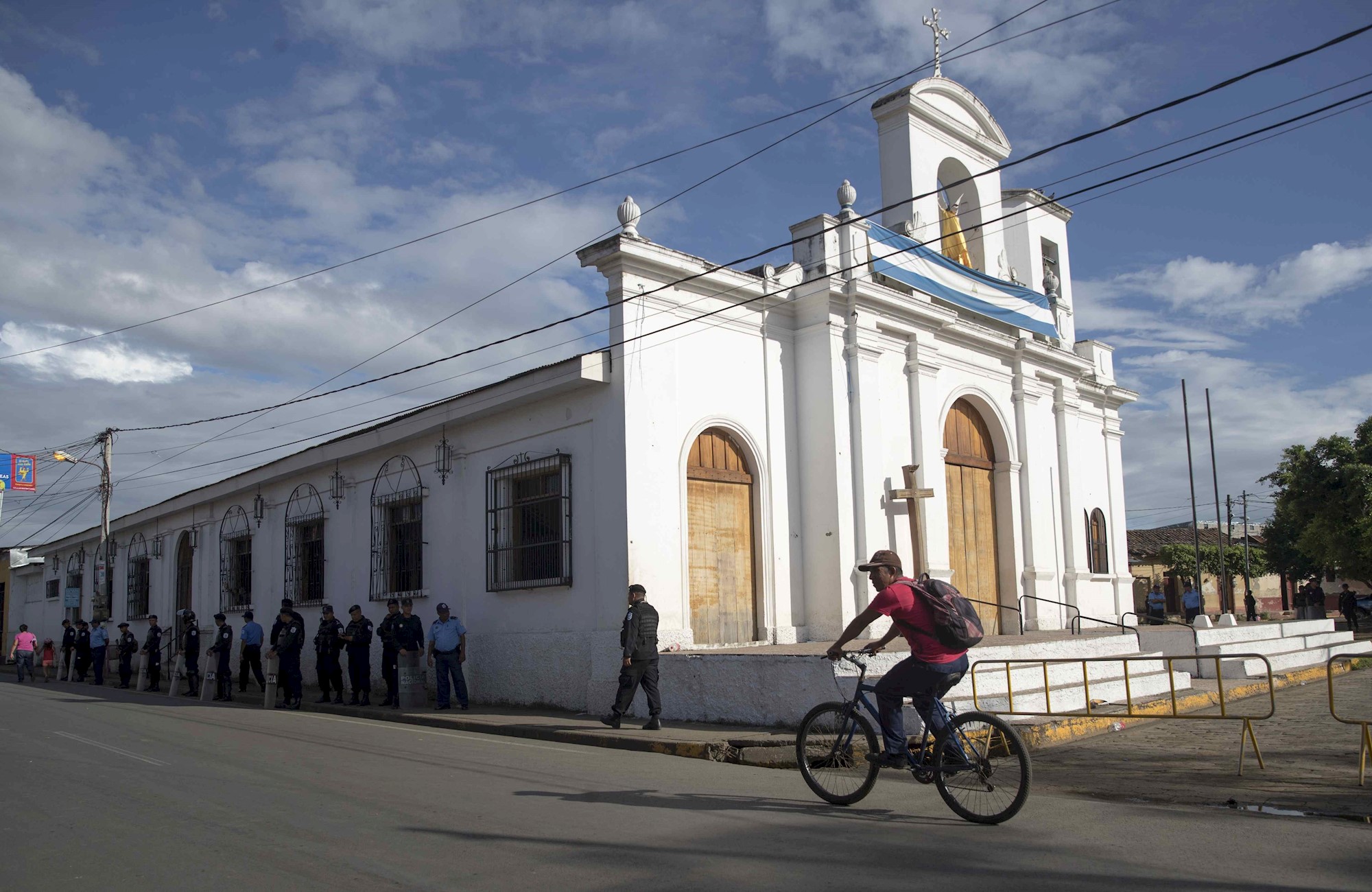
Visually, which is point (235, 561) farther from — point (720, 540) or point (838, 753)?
point (838, 753)

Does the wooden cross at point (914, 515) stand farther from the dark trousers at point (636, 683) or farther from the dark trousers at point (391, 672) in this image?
the dark trousers at point (391, 672)

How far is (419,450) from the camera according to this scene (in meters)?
17.3

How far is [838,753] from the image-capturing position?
7.05 metres

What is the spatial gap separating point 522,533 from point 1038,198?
1244 centimetres

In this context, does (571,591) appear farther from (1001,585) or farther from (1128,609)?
(1128,609)

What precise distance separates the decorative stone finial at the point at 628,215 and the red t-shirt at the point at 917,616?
803cm

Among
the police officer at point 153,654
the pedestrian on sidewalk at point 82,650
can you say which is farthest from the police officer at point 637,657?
the pedestrian on sidewalk at point 82,650

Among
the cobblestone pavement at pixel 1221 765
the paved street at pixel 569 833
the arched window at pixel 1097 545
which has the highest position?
the arched window at pixel 1097 545

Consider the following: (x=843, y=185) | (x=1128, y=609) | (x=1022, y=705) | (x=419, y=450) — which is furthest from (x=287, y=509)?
(x=1128, y=609)

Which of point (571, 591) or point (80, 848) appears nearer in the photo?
point (80, 848)

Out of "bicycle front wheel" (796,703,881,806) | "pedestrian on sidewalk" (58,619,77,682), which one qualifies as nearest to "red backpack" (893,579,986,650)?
"bicycle front wheel" (796,703,881,806)

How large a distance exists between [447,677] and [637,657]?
4297 millimetres

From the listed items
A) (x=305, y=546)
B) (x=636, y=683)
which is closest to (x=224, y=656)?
(x=305, y=546)

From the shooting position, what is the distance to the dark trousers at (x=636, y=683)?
37.4ft
